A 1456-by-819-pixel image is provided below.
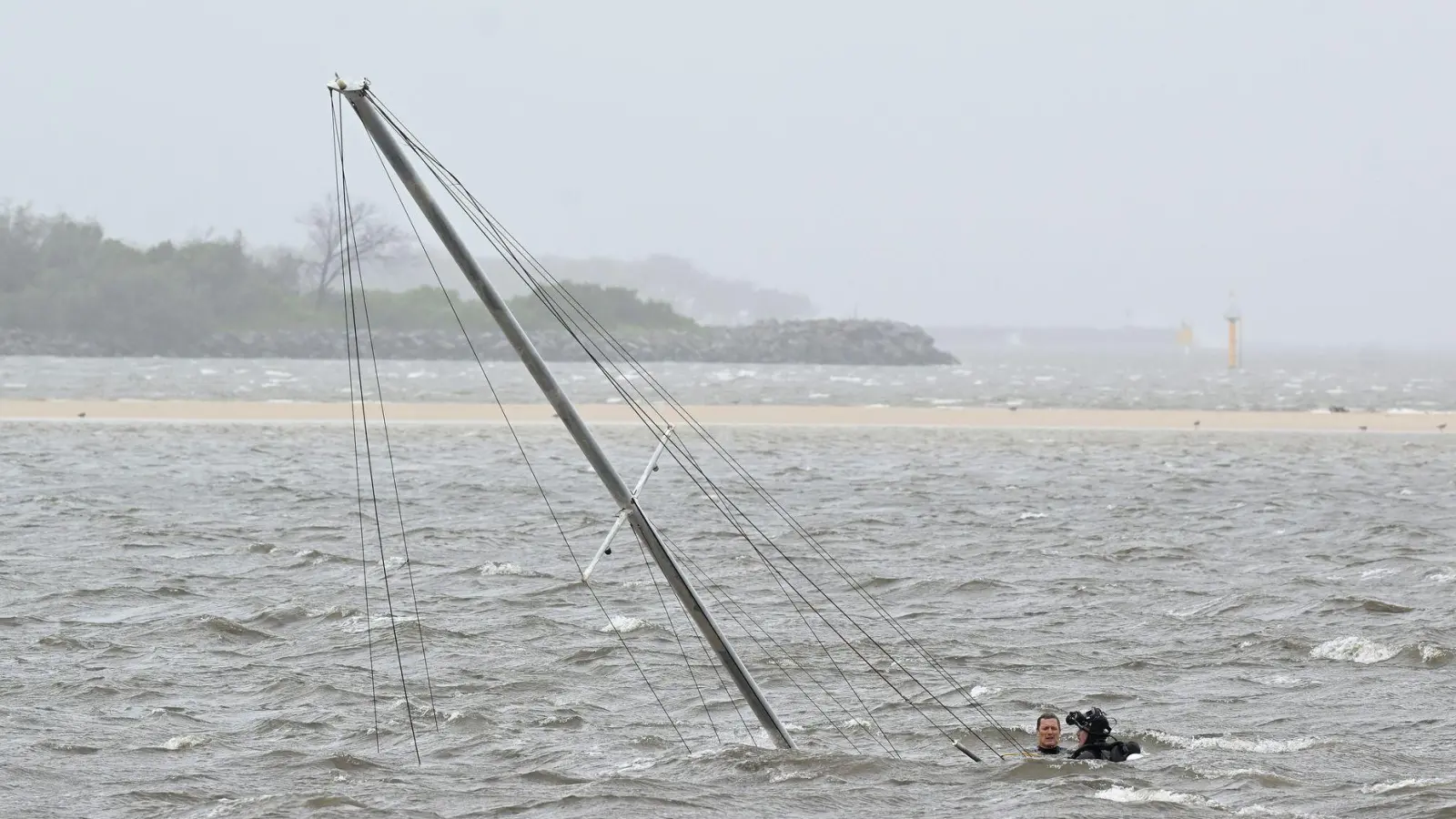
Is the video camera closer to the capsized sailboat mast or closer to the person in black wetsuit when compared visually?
the person in black wetsuit

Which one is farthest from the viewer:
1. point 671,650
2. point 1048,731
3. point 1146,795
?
point 671,650

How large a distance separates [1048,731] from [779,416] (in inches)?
2305

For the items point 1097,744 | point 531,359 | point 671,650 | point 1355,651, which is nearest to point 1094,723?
point 1097,744

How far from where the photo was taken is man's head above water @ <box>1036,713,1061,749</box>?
17844mm

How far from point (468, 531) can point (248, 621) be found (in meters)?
11.4

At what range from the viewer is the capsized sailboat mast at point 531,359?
13945 millimetres

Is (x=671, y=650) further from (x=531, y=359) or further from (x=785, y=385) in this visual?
(x=785, y=385)

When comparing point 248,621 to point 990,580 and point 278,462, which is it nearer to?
point 990,580

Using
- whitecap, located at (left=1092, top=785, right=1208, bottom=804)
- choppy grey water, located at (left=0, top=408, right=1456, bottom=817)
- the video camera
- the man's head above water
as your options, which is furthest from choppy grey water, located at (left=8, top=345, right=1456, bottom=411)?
whitecap, located at (left=1092, top=785, right=1208, bottom=804)

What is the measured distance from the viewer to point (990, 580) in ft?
99.5

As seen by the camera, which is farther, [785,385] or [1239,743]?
[785,385]

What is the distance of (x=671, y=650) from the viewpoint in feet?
81.7

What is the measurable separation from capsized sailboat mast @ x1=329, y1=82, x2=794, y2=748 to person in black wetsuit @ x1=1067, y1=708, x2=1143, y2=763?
3992 millimetres

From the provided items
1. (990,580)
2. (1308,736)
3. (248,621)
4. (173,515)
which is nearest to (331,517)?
(173,515)
